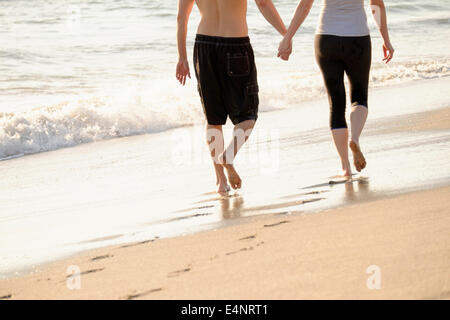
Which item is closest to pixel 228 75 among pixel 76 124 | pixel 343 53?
pixel 343 53

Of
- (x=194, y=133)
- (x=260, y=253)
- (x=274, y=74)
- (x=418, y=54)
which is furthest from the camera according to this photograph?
(x=418, y=54)

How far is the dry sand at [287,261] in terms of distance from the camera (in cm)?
293

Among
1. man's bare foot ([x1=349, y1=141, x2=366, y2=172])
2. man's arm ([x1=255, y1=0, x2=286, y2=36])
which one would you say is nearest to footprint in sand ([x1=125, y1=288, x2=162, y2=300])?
man's bare foot ([x1=349, y1=141, x2=366, y2=172])

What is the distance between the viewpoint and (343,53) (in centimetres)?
517

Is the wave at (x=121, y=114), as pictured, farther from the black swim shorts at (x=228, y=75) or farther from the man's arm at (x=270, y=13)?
the man's arm at (x=270, y=13)

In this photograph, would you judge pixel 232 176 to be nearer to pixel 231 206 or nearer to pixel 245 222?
pixel 231 206

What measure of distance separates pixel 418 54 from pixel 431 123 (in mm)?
10512

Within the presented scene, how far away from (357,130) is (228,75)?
39.2 inches

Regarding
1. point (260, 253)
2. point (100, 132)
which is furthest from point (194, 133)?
point (260, 253)

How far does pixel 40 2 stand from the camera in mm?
28219

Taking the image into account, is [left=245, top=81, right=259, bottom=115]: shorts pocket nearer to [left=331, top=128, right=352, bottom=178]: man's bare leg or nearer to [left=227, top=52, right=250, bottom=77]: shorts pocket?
[left=227, top=52, right=250, bottom=77]: shorts pocket

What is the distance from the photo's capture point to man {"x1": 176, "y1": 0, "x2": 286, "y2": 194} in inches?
201

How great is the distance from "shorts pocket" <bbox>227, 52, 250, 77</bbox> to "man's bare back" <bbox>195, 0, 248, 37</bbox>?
14 centimetres
